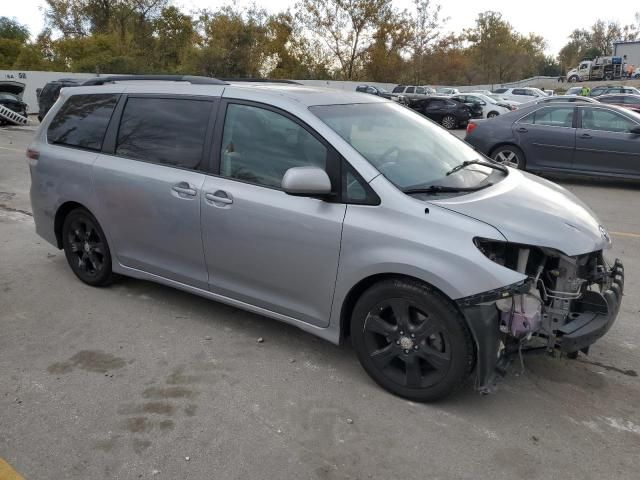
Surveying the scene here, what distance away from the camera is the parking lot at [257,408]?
2.77 m

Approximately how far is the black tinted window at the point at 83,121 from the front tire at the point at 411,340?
2714 millimetres

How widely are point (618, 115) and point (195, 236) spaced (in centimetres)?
884

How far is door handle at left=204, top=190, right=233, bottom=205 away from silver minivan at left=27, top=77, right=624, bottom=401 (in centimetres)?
1

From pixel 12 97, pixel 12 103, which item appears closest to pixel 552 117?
pixel 12 103

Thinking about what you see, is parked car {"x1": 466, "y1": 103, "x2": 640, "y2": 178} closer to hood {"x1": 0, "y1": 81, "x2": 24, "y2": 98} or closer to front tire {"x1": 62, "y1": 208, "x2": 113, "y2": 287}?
front tire {"x1": 62, "y1": 208, "x2": 113, "y2": 287}

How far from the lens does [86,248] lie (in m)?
4.92

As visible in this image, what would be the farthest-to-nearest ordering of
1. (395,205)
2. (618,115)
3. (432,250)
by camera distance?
(618,115) → (395,205) → (432,250)

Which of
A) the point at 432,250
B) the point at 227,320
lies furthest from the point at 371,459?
the point at 227,320

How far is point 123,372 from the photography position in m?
3.59

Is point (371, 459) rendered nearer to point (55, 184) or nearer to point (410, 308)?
point (410, 308)

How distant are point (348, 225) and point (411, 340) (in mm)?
730

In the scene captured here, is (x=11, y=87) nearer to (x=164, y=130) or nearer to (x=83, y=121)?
(x=83, y=121)

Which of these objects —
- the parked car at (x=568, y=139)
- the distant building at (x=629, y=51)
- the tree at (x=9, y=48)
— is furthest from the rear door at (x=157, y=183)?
the distant building at (x=629, y=51)

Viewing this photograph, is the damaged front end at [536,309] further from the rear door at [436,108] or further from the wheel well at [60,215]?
the rear door at [436,108]
